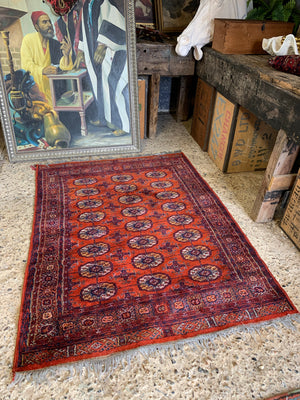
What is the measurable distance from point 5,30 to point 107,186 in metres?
1.51

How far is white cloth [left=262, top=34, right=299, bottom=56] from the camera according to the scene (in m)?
2.23

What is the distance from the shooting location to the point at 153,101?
3.30m

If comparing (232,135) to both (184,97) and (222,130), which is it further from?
(184,97)

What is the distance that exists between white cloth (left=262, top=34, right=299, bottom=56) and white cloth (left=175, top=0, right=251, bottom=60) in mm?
602

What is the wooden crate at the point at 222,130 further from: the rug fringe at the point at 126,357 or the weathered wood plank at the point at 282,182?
the rug fringe at the point at 126,357

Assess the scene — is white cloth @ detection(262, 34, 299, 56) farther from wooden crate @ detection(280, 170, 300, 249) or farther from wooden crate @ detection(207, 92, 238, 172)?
wooden crate @ detection(280, 170, 300, 249)

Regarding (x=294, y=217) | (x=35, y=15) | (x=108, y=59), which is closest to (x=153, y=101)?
(x=108, y=59)

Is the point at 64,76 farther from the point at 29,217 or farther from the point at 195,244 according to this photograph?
the point at 195,244

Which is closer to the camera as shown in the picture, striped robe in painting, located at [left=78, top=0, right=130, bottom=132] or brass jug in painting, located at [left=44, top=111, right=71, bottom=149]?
striped robe in painting, located at [left=78, top=0, right=130, bottom=132]

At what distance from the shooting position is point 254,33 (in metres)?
2.61

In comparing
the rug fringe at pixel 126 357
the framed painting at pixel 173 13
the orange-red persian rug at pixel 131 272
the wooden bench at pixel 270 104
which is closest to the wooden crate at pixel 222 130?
the wooden bench at pixel 270 104

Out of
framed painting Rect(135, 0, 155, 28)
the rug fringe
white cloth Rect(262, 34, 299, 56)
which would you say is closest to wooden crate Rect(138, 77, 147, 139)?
framed painting Rect(135, 0, 155, 28)

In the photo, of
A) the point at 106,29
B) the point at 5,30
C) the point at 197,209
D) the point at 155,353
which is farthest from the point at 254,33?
the point at 155,353

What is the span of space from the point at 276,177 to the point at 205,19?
5.51ft
